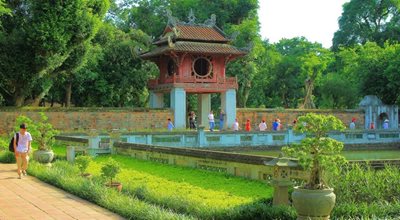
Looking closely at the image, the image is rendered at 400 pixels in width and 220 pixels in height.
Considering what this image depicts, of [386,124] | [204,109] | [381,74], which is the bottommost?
[386,124]

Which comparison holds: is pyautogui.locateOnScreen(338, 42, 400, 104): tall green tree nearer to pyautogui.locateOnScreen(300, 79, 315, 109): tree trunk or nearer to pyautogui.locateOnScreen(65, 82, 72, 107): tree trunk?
pyautogui.locateOnScreen(300, 79, 315, 109): tree trunk

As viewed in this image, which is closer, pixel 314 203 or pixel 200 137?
pixel 314 203

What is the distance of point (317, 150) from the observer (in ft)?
29.2

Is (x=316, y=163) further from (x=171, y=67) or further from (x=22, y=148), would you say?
(x=171, y=67)

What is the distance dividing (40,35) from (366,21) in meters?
45.7

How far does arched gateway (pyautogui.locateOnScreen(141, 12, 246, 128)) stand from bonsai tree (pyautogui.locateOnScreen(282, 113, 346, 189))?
30.8 metres

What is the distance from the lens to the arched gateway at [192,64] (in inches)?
1582

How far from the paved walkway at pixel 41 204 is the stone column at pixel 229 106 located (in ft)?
91.1

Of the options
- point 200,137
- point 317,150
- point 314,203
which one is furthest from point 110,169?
point 200,137

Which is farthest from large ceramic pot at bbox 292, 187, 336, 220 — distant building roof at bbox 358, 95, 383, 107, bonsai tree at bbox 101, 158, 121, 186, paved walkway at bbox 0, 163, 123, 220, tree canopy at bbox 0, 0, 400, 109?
distant building roof at bbox 358, 95, 383, 107

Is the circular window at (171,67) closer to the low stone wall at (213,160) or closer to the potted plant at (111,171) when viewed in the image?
the low stone wall at (213,160)

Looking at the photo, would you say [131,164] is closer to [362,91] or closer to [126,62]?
[126,62]

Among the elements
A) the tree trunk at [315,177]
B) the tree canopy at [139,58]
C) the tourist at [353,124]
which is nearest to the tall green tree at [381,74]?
the tree canopy at [139,58]

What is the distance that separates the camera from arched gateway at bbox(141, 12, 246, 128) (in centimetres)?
4019
